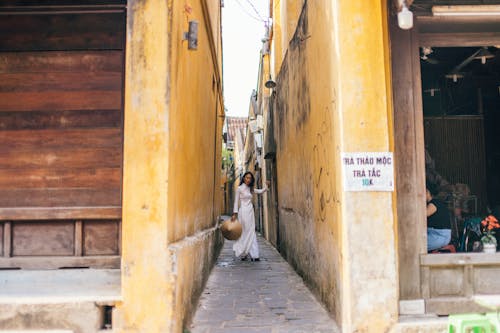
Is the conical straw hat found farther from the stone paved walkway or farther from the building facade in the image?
the building facade

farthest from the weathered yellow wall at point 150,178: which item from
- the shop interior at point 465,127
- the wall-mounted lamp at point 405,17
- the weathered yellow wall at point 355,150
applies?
the shop interior at point 465,127

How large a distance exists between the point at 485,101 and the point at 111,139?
6434 mm

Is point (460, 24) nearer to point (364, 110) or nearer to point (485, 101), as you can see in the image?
point (364, 110)

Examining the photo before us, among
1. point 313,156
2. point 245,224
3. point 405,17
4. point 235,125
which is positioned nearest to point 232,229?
point 245,224

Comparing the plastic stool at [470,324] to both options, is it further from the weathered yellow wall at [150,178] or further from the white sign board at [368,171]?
the weathered yellow wall at [150,178]

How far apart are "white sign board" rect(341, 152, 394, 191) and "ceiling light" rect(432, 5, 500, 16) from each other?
5.47 ft

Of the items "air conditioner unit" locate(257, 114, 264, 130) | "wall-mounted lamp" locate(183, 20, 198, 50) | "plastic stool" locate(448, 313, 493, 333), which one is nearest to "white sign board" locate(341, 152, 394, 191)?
"plastic stool" locate(448, 313, 493, 333)

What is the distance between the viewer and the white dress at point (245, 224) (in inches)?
380

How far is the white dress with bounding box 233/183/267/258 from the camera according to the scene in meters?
9.65

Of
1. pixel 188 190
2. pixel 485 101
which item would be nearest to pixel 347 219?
pixel 188 190

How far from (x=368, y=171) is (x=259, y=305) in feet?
8.29

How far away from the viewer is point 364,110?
424 cm

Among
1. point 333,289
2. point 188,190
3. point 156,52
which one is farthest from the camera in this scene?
point 188,190

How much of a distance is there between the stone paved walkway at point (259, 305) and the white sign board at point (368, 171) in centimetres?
159
